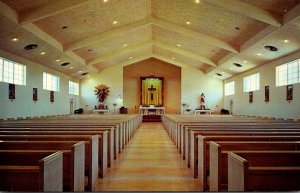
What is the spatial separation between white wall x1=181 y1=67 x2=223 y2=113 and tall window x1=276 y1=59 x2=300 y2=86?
942cm

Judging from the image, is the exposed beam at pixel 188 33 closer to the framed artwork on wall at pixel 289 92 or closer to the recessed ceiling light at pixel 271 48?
the recessed ceiling light at pixel 271 48

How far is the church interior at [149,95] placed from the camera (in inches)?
121

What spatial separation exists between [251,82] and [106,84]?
1076 cm

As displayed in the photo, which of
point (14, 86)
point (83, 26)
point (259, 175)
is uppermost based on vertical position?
point (83, 26)

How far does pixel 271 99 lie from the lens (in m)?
13.6

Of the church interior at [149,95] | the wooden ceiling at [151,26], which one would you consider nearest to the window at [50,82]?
the church interior at [149,95]

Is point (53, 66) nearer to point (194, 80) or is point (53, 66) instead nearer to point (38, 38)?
point (38, 38)

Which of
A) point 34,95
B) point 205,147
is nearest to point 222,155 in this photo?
point 205,147

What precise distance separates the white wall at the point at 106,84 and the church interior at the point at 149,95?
0.08m

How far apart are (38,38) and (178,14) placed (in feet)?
17.8

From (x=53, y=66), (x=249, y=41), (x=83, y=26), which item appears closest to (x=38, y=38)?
(x=83, y=26)

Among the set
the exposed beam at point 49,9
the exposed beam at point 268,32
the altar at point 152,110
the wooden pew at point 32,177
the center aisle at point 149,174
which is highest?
the exposed beam at point 49,9

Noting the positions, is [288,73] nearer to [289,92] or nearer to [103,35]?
[289,92]

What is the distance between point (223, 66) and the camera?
56.8ft
